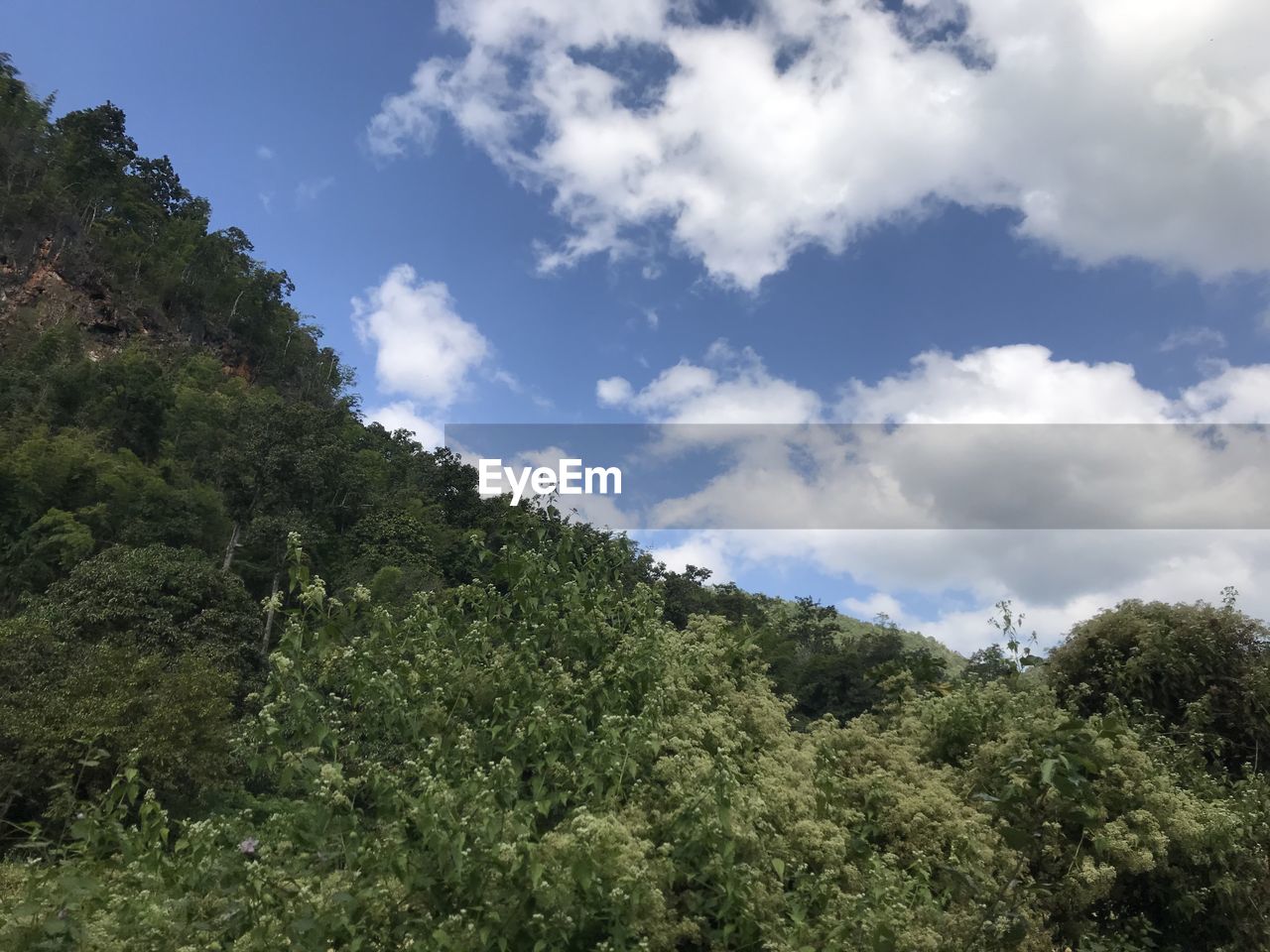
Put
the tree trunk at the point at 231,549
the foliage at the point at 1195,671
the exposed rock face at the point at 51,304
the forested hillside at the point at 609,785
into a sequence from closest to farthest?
the forested hillside at the point at 609,785 → the foliage at the point at 1195,671 → the tree trunk at the point at 231,549 → the exposed rock face at the point at 51,304

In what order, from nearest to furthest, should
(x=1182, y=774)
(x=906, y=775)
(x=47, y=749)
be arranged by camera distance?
(x=906, y=775), (x=1182, y=774), (x=47, y=749)

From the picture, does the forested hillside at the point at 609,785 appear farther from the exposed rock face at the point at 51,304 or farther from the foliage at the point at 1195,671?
the exposed rock face at the point at 51,304

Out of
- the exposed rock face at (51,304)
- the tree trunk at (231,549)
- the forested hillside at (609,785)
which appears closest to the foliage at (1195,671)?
the forested hillside at (609,785)

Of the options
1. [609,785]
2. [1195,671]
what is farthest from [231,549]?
[1195,671]

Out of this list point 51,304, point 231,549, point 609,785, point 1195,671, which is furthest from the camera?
point 51,304

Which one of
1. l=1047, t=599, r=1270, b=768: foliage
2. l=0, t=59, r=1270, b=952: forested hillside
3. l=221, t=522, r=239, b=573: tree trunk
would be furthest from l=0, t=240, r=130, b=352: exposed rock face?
l=1047, t=599, r=1270, b=768: foliage

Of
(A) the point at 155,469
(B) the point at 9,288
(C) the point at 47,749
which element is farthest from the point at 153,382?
(C) the point at 47,749

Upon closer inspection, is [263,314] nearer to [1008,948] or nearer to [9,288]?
[9,288]

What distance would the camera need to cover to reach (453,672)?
5.45m

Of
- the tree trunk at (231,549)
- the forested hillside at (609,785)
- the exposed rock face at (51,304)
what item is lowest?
the forested hillside at (609,785)

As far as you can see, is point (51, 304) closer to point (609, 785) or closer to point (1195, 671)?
point (609, 785)

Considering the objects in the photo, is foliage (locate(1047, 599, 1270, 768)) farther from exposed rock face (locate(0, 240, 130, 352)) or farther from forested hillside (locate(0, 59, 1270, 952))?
exposed rock face (locate(0, 240, 130, 352))

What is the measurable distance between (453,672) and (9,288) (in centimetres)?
4755

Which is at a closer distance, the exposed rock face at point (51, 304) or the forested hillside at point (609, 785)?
the forested hillside at point (609, 785)
